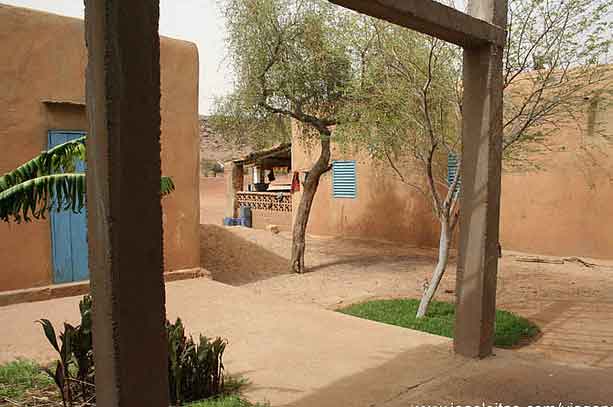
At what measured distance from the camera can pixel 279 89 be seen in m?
10.7

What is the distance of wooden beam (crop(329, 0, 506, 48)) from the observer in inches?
126

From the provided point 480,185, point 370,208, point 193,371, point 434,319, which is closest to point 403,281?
point 434,319

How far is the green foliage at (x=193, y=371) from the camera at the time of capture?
3.41 metres

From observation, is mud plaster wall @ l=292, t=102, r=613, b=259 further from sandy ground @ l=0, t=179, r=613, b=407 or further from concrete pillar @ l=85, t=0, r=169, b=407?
concrete pillar @ l=85, t=0, r=169, b=407

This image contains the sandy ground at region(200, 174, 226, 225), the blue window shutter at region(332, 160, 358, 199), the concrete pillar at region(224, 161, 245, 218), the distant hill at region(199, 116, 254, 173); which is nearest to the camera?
the blue window shutter at region(332, 160, 358, 199)

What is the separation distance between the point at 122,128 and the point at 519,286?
871cm

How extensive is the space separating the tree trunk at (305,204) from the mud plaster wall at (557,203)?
318 cm

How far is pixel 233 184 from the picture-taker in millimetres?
19047

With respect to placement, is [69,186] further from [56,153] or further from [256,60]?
[256,60]

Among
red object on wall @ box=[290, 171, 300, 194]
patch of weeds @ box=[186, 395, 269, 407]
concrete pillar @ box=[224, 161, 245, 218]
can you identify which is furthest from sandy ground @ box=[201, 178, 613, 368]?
concrete pillar @ box=[224, 161, 245, 218]

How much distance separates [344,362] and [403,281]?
5.95 metres

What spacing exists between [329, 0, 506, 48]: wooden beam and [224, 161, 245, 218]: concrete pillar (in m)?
15.5

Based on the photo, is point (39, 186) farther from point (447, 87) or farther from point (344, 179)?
point (344, 179)

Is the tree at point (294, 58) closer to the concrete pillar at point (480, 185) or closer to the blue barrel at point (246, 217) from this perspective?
the concrete pillar at point (480, 185)
